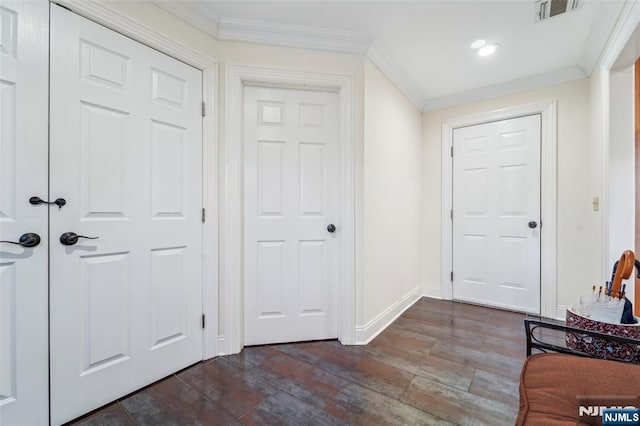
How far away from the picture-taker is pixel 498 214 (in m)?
2.94

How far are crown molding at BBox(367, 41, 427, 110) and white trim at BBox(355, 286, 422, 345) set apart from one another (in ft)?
7.24

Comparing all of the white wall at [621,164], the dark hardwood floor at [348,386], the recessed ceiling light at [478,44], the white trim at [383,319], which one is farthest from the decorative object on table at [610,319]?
the recessed ceiling light at [478,44]

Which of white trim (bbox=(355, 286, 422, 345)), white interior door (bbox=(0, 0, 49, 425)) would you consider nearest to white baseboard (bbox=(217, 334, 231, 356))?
white interior door (bbox=(0, 0, 49, 425))

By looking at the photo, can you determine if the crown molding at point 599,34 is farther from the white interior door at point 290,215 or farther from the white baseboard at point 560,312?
Result: the white baseboard at point 560,312

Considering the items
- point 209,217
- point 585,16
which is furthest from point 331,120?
point 585,16

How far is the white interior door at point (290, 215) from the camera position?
2096 mm

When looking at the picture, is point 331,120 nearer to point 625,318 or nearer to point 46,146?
point 46,146

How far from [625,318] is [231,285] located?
7.07 ft

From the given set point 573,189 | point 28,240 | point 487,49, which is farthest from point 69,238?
point 573,189

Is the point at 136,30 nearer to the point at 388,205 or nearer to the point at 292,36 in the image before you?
the point at 292,36

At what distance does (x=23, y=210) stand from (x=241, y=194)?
1.13 meters

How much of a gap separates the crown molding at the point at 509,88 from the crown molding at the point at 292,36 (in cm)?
154

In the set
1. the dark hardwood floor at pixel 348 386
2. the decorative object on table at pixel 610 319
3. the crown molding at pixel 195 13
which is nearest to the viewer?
the decorative object on table at pixel 610 319

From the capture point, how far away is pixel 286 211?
215 cm
